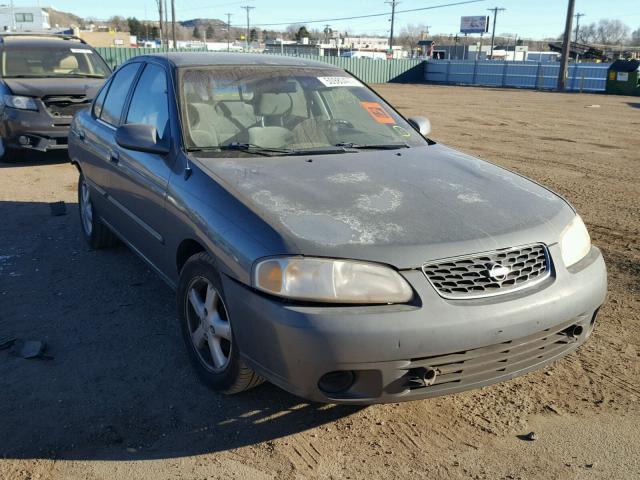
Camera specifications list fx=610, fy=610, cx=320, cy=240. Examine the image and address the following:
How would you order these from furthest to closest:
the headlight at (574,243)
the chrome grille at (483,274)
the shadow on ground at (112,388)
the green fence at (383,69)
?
the green fence at (383,69) < the headlight at (574,243) < the shadow on ground at (112,388) < the chrome grille at (483,274)

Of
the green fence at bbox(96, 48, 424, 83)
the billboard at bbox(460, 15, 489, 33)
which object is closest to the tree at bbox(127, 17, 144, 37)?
the billboard at bbox(460, 15, 489, 33)

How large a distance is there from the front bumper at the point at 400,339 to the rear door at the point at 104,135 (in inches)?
91.0

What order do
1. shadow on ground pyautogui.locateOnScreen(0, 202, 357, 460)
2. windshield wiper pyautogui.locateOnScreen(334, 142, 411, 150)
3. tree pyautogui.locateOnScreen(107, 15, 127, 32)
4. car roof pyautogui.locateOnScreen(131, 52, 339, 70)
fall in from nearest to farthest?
1. shadow on ground pyautogui.locateOnScreen(0, 202, 357, 460)
2. windshield wiper pyautogui.locateOnScreen(334, 142, 411, 150)
3. car roof pyautogui.locateOnScreen(131, 52, 339, 70)
4. tree pyautogui.locateOnScreen(107, 15, 127, 32)

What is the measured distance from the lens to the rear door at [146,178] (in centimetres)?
352

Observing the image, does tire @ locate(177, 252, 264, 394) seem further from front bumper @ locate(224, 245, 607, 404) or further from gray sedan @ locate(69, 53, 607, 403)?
front bumper @ locate(224, 245, 607, 404)

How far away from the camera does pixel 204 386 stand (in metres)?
3.16

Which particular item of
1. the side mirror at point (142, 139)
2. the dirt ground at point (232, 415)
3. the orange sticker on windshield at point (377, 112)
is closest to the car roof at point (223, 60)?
the orange sticker on windshield at point (377, 112)

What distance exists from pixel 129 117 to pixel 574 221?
2999 millimetres

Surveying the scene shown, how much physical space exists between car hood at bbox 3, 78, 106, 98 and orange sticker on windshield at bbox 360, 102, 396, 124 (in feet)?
18.9

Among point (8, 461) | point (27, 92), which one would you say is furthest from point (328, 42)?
point (8, 461)

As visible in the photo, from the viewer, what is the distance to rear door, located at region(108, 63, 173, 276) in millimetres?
3518

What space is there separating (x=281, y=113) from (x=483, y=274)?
6.17 feet

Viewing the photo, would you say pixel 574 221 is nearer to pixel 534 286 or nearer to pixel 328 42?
pixel 534 286

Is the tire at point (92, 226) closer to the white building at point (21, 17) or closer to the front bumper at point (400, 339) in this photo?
the front bumper at point (400, 339)
